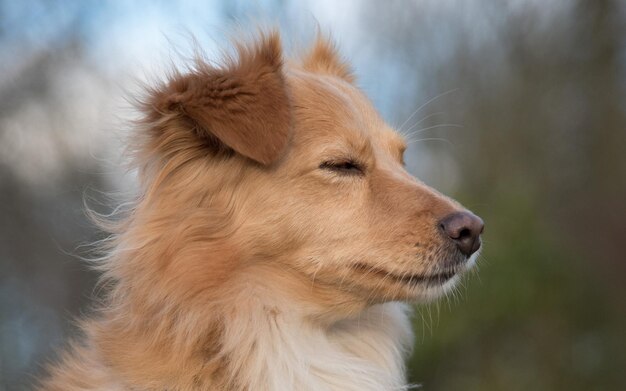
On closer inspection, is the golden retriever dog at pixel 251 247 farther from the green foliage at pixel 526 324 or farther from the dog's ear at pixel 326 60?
the green foliage at pixel 526 324

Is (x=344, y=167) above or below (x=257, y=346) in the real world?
above

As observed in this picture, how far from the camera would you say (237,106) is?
9.59ft

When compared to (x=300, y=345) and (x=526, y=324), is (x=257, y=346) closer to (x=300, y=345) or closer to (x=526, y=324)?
(x=300, y=345)

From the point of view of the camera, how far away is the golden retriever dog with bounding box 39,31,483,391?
292 cm

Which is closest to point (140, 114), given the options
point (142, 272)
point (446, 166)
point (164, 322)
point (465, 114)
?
point (142, 272)

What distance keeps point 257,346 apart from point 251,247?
1.43 feet

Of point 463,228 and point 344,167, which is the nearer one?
point 463,228

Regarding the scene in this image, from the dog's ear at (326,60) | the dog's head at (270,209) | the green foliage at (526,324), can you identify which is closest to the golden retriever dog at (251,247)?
the dog's head at (270,209)

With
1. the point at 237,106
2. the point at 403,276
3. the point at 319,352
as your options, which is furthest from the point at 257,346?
the point at 237,106

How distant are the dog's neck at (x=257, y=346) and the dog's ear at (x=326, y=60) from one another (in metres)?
1.73

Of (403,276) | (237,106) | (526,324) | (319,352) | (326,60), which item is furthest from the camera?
(526,324)

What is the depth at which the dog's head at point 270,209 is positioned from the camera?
2.98 metres

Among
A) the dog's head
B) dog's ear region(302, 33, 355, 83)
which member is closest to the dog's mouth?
the dog's head

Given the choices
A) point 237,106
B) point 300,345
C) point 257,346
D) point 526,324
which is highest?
point 237,106
